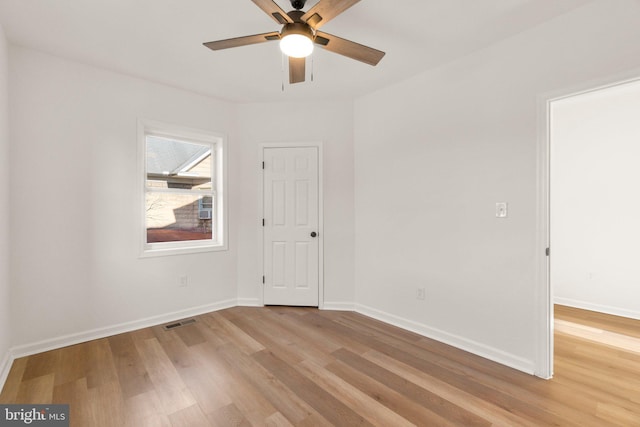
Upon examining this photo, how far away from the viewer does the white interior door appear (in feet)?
12.6

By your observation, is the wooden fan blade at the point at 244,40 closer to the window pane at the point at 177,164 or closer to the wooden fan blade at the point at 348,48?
the wooden fan blade at the point at 348,48

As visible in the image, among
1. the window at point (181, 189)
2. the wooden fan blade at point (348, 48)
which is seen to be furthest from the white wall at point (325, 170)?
the wooden fan blade at point (348, 48)

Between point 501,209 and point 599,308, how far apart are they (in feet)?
8.43

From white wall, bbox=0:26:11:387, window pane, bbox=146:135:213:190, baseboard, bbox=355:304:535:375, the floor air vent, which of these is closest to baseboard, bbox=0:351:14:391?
white wall, bbox=0:26:11:387

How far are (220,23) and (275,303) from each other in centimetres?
309

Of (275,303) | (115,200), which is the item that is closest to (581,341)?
(275,303)

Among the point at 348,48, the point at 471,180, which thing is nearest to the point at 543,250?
the point at 471,180

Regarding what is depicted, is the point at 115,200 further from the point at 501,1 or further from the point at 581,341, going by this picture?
the point at 581,341

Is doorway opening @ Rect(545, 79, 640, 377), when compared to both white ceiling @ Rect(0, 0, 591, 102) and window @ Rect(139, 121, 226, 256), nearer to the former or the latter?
white ceiling @ Rect(0, 0, 591, 102)

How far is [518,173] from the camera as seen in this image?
2.40 meters

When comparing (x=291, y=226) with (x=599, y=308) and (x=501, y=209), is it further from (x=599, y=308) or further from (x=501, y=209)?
(x=599, y=308)

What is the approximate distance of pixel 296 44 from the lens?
1881 millimetres

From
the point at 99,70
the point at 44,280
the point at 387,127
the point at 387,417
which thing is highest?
the point at 99,70

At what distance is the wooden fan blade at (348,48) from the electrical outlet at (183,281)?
2898 millimetres
